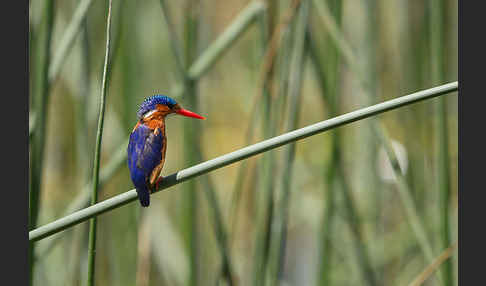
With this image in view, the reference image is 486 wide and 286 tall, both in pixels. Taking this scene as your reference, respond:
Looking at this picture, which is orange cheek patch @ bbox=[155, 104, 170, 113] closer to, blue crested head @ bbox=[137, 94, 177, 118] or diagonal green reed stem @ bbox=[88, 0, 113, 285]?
blue crested head @ bbox=[137, 94, 177, 118]

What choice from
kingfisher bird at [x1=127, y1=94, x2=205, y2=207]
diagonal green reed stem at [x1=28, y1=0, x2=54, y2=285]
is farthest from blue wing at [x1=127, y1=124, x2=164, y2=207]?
diagonal green reed stem at [x1=28, y1=0, x2=54, y2=285]

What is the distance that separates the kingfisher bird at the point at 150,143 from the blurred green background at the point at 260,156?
0.16 meters

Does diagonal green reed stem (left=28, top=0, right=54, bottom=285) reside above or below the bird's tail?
above

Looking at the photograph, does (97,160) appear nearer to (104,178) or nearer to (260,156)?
(104,178)

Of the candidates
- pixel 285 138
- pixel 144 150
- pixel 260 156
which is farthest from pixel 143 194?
pixel 260 156

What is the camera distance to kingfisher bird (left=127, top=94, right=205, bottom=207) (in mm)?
870

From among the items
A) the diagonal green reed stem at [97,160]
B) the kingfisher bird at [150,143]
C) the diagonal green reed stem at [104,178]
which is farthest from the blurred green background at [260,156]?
the diagonal green reed stem at [97,160]

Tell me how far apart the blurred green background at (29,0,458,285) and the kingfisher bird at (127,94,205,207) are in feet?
0.54

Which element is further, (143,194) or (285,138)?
(143,194)

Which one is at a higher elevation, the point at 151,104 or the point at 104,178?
the point at 151,104

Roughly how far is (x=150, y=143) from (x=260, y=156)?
37 centimetres

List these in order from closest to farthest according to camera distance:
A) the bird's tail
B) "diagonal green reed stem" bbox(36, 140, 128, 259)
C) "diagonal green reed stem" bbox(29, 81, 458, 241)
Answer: "diagonal green reed stem" bbox(29, 81, 458, 241), the bird's tail, "diagonal green reed stem" bbox(36, 140, 128, 259)

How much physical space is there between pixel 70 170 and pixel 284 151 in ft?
1.72

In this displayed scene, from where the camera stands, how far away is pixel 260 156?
4.01ft
